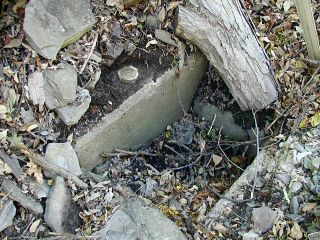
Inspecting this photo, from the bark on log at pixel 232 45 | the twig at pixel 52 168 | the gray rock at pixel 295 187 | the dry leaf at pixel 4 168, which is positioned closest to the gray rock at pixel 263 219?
the gray rock at pixel 295 187

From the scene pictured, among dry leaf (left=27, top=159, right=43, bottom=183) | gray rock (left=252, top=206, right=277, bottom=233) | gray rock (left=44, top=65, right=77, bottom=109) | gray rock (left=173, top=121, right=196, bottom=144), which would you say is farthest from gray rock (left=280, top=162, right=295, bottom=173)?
dry leaf (left=27, top=159, right=43, bottom=183)

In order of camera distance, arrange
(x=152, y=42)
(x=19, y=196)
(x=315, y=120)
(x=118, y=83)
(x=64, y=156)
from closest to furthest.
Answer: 1. (x=19, y=196)
2. (x=64, y=156)
3. (x=315, y=120)
4. (x=118, y=83)
5. (x=152, y=42)

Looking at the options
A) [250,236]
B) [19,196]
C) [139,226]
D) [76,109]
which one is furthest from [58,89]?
[250,236]

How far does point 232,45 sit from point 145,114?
2.66ft

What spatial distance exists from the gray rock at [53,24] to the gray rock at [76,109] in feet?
1.04

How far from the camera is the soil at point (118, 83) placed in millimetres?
3398

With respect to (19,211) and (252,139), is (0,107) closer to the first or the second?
(19,211)

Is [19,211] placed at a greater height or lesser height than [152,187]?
greater

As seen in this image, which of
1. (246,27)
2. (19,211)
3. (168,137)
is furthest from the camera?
(168,137)

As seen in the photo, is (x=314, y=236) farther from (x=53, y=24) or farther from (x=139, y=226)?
(x=53, y=24)

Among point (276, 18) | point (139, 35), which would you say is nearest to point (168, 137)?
point (139, 35)

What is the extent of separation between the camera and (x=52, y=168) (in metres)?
3.12

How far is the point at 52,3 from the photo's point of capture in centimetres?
323

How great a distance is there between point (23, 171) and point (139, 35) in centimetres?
130
